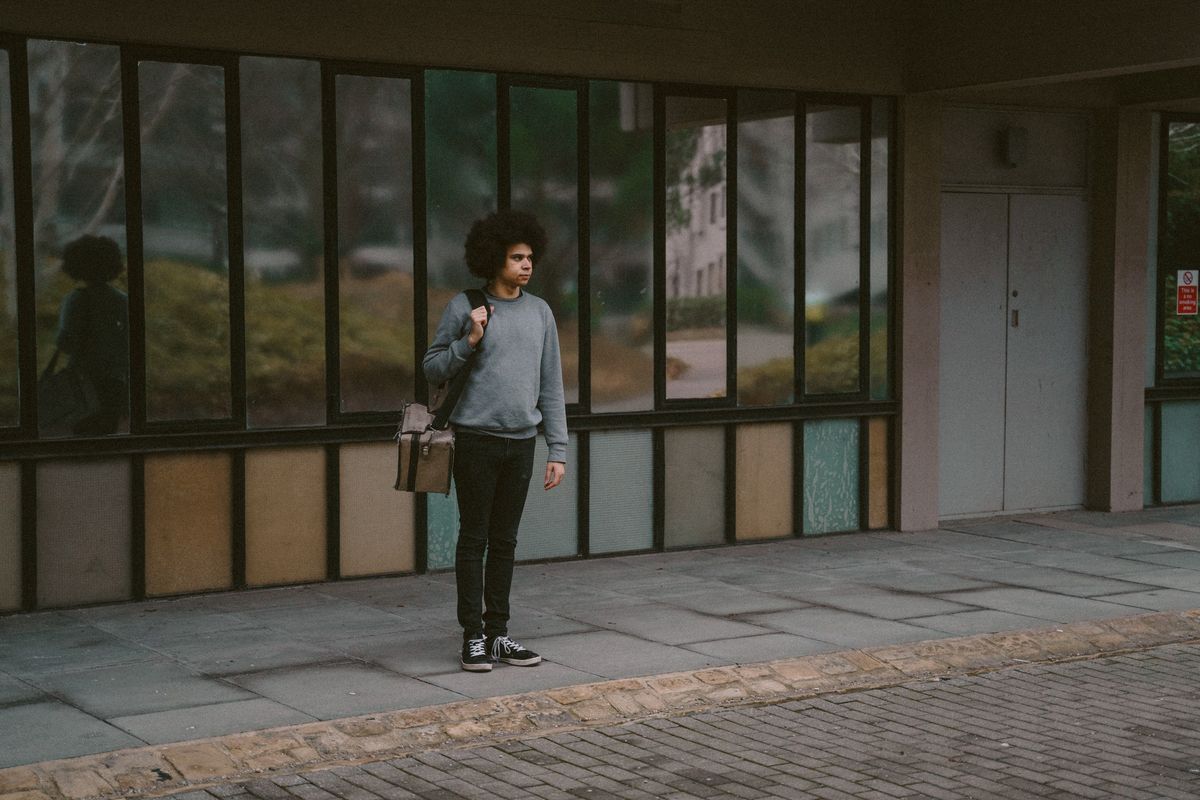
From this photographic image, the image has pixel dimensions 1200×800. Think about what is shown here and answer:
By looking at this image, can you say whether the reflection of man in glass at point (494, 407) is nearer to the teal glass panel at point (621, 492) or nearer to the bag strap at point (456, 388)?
the bag strap at point (456, 388)

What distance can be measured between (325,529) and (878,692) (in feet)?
12.2

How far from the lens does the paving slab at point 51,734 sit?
619 centimetres

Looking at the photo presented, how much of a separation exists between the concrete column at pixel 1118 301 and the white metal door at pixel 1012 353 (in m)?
0.12

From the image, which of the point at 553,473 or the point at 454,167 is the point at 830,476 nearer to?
the point at 454,167

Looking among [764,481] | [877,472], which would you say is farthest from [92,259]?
[877,472]

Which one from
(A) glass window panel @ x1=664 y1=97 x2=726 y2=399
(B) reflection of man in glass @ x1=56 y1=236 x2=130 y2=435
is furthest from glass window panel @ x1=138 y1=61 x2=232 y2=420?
(A) glass window panel @ x1=664 y1=97 x2=726 y2=399

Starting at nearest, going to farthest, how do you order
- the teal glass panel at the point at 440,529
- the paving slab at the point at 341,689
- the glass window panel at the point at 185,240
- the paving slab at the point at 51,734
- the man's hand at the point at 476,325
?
the paving slab at the point at 51,734
the paving slab at the point at 341,689
the man's hand at the point at 476,325
the glass window panel at the point at 185,240
the teal glass panel at the point at 440,529

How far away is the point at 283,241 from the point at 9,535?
7.37 feet

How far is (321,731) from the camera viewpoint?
6484 mm

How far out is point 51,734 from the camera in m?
6.48

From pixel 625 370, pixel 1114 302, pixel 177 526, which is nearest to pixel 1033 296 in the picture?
pixel 1114 302

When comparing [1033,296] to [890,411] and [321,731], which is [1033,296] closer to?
[890,411]

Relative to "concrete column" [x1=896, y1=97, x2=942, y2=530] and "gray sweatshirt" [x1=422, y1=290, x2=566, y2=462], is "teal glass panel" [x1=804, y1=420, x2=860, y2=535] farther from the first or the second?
"gray sweatshirt" [x1=422, y1=290, x2=566, y2=462]

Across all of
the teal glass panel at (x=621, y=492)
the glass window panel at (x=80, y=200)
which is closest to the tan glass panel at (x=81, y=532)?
the glass window panel at (x=80, y=200)
